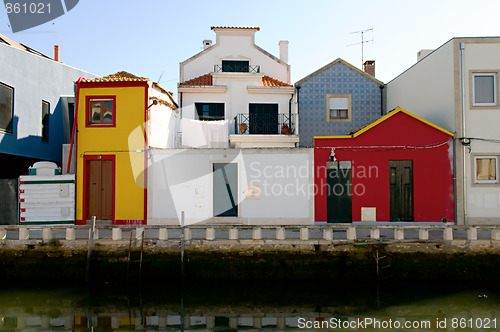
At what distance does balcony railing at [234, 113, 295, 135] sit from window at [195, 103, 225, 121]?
96 centimetres

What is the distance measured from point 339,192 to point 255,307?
247 inches

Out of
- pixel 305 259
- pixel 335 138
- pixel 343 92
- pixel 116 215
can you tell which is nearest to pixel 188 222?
pixel 116 215

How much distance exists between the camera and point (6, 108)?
1623 centimetres

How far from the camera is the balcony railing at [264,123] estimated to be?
20094mm

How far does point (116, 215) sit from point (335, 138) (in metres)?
8.52

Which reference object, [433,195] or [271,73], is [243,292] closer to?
[433,195]

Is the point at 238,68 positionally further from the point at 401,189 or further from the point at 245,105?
the point at 401,189

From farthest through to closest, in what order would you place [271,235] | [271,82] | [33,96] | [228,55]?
[228,55]
[271,82]
[33,96]
[271,235]

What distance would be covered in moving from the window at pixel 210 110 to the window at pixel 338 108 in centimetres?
534

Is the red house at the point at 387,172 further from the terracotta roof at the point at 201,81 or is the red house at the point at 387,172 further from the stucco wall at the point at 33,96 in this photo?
the stucco wall at the point at 33,96

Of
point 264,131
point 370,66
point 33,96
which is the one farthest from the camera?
point 370,66

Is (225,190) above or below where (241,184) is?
below

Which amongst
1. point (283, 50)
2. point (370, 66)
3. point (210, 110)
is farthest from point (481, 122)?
point (283, 50)

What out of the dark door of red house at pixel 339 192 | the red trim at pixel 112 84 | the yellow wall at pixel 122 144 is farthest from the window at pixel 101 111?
the dark door of red house at pixel 339 192
